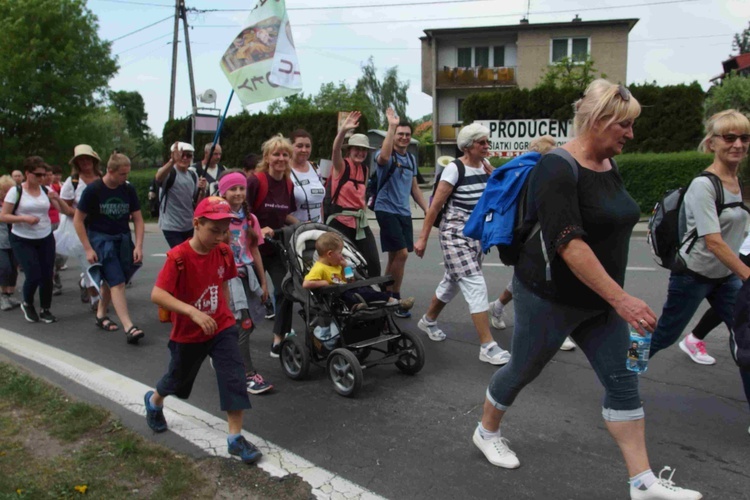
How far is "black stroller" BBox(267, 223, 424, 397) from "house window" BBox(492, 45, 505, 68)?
3559cm

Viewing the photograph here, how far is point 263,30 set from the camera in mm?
5441

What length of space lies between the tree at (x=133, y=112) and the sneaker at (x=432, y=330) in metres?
95.2

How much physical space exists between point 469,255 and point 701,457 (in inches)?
89.8

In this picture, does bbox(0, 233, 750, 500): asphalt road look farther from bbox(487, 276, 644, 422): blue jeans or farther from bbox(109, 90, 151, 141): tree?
bbox(109, 90, 151, 141): tree

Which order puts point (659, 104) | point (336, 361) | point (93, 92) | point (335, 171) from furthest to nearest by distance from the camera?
point (93, 92) < point (659, 104) < point (335, 171) < point (336, 361)

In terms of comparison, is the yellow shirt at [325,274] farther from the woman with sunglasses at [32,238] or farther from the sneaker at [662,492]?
the woman with sunglasses at [32,238]

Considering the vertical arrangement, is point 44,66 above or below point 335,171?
above

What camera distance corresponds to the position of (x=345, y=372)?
440 centimetres

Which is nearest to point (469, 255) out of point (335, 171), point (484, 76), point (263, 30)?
point (335, 171)

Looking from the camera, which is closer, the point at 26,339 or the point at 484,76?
the point at 26,339

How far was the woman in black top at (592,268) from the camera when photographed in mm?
2699

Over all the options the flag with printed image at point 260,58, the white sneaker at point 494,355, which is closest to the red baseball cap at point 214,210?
the flag with printed image at point 260,58

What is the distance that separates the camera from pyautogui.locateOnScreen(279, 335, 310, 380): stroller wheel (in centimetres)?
468

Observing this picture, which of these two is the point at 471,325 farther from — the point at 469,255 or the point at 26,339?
the point at 26,339
